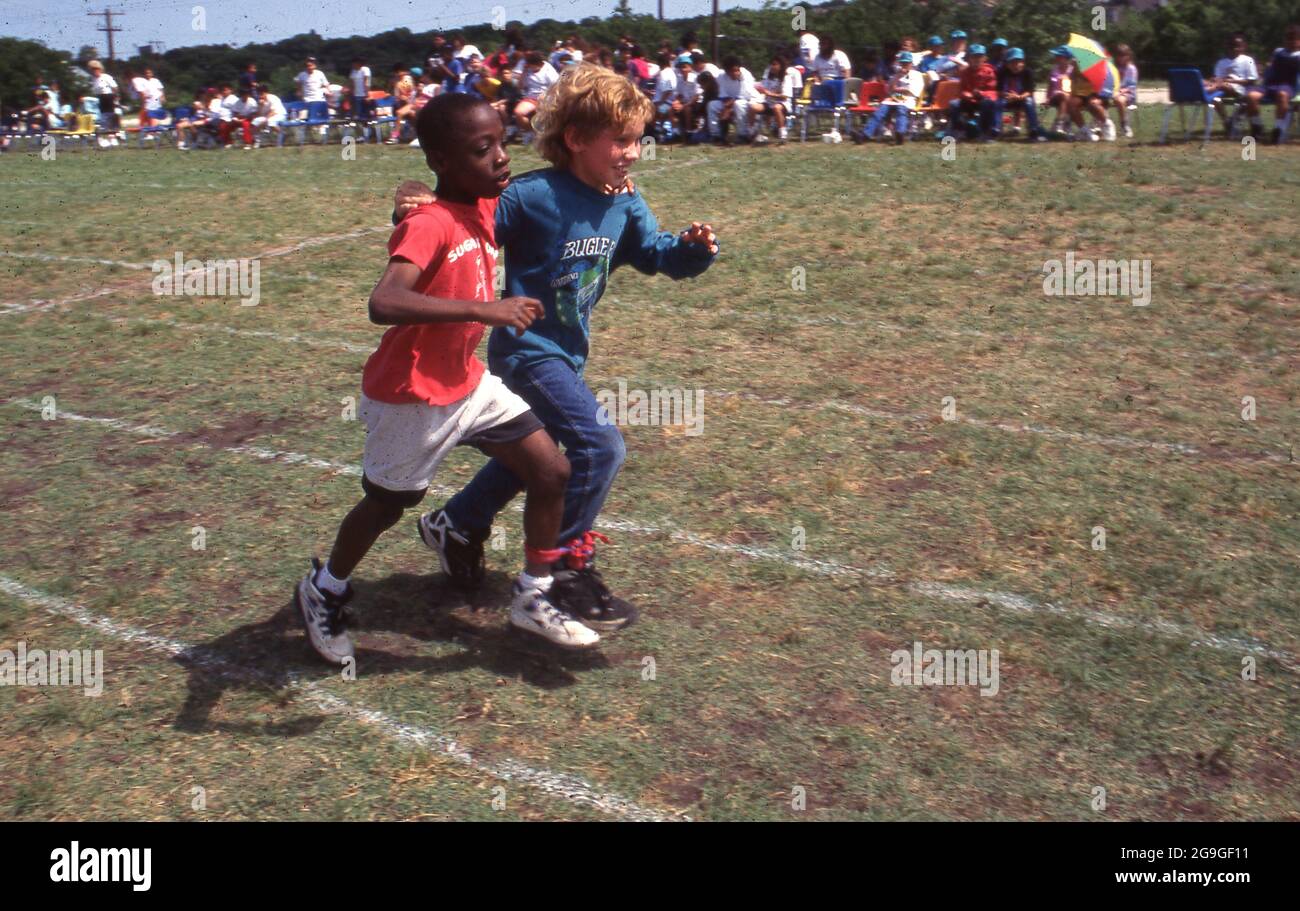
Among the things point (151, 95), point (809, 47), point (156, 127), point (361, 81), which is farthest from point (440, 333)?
point (151, 95)

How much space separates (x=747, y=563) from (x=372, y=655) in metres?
1.63

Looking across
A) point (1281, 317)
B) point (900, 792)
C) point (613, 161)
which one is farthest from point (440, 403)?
point (1281, 317)

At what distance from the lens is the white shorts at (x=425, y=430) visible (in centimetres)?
409

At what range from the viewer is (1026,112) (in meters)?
19.0

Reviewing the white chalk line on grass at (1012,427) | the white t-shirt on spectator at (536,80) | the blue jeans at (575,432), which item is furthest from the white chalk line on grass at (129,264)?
the white t-shirt on spectator at (536,80)

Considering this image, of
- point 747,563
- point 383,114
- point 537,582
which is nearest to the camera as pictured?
point 537,582

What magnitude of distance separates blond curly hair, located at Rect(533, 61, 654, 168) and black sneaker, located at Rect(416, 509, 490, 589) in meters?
Result: 1.47

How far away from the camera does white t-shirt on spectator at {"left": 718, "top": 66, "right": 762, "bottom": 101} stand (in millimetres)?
20531

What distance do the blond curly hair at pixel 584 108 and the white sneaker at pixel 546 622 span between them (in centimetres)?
158

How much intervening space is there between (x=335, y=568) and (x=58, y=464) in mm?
2935

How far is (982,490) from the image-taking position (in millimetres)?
5977

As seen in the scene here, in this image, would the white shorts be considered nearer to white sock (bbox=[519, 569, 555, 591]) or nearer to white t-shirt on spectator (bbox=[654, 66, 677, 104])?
white sock (bbox=[519, 569, 555, 591])

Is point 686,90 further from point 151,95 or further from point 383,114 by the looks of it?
point 151,95

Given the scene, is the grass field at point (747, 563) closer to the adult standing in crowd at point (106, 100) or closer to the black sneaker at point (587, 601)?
the black sneaker at point (587, 601)
